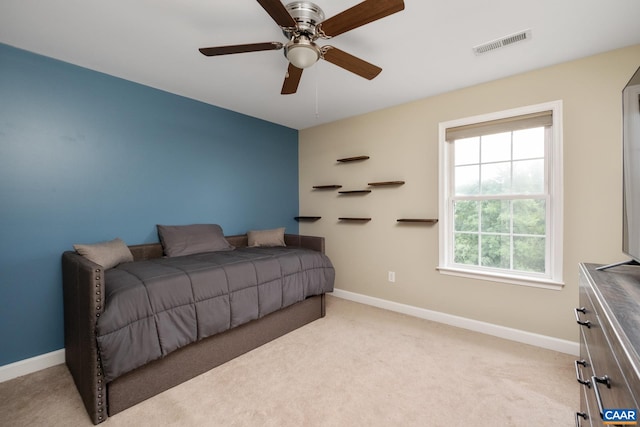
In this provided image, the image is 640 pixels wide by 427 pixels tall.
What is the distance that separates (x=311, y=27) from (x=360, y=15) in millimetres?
351

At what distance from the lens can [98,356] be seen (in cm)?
158

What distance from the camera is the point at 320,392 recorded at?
185 cm

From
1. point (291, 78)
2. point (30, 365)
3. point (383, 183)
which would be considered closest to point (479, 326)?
point (383, 183)

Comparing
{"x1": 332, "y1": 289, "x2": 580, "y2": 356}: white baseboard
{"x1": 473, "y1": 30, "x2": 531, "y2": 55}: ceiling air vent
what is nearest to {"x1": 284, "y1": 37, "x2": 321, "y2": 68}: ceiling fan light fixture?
{"x1": 473, "y1": 30, "x2": 531, "y2": 55}: ceiling air vent

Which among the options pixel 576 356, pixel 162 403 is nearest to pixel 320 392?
pixel 162 403

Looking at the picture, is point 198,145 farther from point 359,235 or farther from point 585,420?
point 585,420

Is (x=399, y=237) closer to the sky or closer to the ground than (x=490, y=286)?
closer to the sky

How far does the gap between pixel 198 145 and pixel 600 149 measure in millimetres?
3798

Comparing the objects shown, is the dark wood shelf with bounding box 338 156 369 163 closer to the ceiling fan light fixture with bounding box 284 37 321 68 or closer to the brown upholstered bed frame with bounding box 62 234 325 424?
the ceiling fan light fixture with bounding box 284 37 321 68

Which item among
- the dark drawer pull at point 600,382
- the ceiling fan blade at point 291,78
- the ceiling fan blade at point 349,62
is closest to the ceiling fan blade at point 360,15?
the ceiling fan blade at point 349,62

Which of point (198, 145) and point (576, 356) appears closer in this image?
point (576, 356)

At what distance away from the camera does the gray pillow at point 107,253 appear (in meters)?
2.14

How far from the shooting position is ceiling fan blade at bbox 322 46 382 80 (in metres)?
1.72

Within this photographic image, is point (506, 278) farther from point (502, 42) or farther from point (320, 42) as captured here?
point (320, 42)
